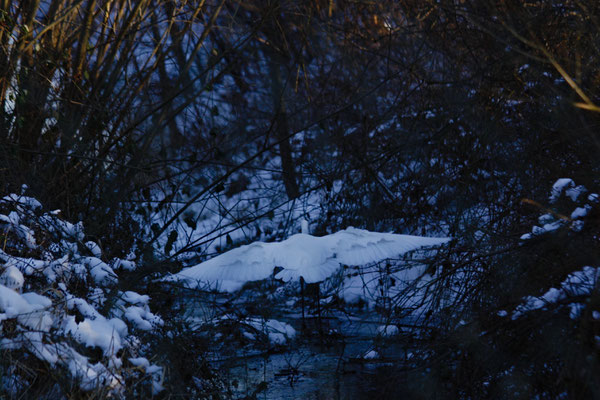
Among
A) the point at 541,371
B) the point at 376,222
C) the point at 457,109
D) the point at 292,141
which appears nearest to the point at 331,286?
the point at 376,222

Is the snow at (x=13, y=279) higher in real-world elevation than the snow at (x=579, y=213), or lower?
lower

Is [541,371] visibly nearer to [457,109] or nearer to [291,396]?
[291,396]

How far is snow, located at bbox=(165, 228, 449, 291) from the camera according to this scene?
4469mm

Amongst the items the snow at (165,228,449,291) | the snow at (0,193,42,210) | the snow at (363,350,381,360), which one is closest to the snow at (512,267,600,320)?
the snow at (165,228,449,291)

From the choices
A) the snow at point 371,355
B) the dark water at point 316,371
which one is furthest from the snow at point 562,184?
the snow at point 371,355

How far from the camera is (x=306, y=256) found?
4.59 meters

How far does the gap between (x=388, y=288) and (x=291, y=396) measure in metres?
1.68

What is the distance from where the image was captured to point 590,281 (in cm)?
353

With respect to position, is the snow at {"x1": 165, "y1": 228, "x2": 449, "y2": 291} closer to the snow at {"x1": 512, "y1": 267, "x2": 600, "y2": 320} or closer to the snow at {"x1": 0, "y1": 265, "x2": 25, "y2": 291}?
the snow at {"x1": 512, "y1": 267, "x2": 600, "y2": 320}

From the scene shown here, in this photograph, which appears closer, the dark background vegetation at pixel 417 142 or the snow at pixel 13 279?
the snow at pixel 13 279

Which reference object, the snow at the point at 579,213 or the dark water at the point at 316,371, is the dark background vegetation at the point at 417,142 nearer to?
the snow at the point at 579,213

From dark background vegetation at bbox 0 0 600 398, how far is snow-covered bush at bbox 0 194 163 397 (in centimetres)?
78

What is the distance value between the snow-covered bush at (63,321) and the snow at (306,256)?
634 mm

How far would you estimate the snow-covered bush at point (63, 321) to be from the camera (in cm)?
330
